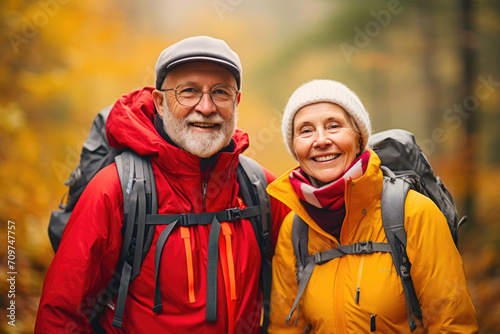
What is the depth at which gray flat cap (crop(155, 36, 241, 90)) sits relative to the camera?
3.05 metres

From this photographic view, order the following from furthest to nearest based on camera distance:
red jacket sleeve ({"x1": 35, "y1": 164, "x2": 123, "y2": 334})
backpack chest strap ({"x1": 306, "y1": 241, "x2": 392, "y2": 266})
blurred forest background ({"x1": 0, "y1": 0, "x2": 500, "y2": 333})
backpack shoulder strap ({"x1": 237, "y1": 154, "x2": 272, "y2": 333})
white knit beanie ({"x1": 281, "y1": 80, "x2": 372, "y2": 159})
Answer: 1. blurred forest background ({"x1": 0, "y1": 0, "x2": 500, "y2": 333})
2. backpack shoulder strap ({"x1": 237, "y1": 154, "x2": 272, "y2": 333})
3. white knit beanie ({"x1": 281, "y1": 80, "x2": 372, "y2": 159})
4. backpack chest strap ({"x1": 306, "y1": 241, "x2": 392, "y2": 266})
5. red jacket sleeve ({"x1": 35, "y1": 164, "x2": 123, "y2": 334})

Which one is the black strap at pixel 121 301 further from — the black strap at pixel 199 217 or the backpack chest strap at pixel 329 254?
the backpack chest strap at pixel 329 254

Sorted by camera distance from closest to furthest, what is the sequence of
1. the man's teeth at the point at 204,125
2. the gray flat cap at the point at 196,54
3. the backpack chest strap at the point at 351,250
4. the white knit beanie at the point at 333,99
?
the backpack chest strap at the point at 351,250 → the white knit beanie at the point at 333,99 → the gray flat cap at the point at 196,54 → the man's teeth at the point at 204,125

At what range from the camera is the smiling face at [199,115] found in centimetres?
309

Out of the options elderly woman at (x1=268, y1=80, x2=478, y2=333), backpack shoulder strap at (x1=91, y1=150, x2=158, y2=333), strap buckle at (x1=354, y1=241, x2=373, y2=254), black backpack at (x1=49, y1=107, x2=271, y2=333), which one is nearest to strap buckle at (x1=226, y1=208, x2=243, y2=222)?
black backpack at (x1=49, y1=107, x2=271, y2=333)

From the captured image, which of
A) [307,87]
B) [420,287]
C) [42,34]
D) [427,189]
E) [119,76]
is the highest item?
[42,34]

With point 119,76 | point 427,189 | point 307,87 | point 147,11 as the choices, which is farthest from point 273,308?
point 147,11

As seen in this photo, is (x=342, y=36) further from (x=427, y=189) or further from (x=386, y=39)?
(x=427, y=189)

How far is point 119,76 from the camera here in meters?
9.18

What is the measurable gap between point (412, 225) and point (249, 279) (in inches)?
53.6

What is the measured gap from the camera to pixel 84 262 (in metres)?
2.66

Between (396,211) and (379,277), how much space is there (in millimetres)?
492

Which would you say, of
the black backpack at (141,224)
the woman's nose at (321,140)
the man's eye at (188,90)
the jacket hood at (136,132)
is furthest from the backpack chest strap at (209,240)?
the man's eye at (188,90)

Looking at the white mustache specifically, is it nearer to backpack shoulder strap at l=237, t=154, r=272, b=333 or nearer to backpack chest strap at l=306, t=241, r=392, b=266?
backpack shoulder strap at l=237, t=154, r=272, b=333
